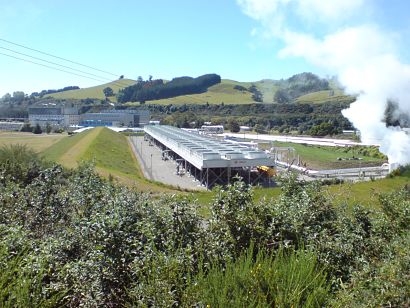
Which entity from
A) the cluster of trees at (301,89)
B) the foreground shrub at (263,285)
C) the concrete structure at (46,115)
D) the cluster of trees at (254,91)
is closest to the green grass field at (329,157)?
the foreground shrub at (263,285)

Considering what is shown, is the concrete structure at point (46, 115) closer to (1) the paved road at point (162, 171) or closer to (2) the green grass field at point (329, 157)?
(1) the paved road at point (162, 171)

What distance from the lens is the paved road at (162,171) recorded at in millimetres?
39138

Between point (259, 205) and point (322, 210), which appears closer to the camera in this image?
point (259, 205)

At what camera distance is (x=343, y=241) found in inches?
294

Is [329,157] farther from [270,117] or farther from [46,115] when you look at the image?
[46,115]

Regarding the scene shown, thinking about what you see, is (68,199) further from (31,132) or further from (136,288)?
(31,132)

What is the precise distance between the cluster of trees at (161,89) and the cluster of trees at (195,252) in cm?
15237

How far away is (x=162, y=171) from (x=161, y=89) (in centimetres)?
11750

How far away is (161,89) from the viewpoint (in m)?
161

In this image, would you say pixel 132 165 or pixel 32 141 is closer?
pixel 132 165

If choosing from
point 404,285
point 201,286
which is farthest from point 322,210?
point 201,286

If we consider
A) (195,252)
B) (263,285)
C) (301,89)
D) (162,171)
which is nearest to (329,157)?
(162,171)

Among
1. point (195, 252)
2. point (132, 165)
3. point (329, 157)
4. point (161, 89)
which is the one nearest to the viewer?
point (195, 252)

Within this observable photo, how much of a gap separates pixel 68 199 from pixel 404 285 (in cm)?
612
